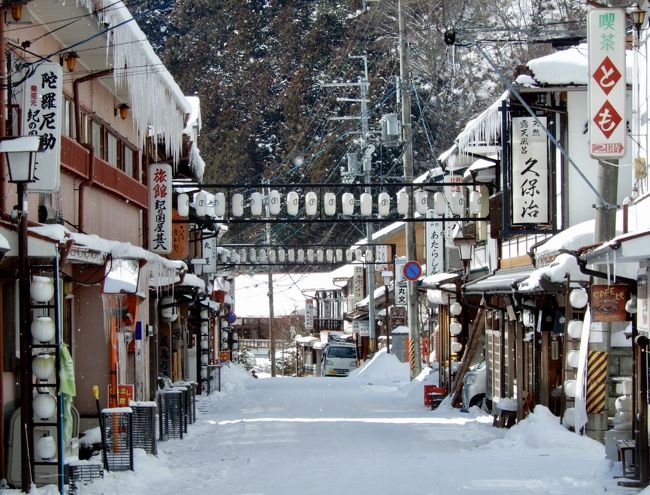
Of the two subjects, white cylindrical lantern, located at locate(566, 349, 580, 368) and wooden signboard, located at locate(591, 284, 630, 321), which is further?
white cylindrical lantern, located at locate(566, 349, 580, 368)

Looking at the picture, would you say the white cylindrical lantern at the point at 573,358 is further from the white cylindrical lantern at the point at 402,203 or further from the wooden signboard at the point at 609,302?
the white cylindrical lantern at the point at 402,203

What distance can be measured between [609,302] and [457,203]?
16665 mm

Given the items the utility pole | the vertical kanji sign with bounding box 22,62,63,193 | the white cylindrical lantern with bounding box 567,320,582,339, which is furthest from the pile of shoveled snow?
the vertical kanji sign with bounding box 22,62,63,193

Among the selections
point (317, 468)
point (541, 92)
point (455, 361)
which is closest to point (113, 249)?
point (317, 468)

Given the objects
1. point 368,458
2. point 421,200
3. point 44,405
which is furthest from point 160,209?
point 44,405

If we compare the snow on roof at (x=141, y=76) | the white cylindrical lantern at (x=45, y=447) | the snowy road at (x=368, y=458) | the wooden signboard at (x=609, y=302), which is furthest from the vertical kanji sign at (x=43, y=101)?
the wooden signboard at (x=609, y=302)

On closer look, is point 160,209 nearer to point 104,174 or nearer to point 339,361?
point 104,174

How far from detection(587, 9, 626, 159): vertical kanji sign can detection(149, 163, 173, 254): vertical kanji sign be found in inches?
589

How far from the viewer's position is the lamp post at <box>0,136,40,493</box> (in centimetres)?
1247

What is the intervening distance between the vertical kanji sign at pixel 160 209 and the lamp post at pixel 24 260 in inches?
563

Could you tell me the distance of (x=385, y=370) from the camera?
162 feet

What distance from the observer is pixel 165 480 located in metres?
15.7

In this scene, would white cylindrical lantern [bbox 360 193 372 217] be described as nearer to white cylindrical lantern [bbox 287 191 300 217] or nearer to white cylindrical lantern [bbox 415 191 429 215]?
Answer: white cylindrical lantern [bbox 287 191 300 217]

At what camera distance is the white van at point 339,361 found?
196 ft
